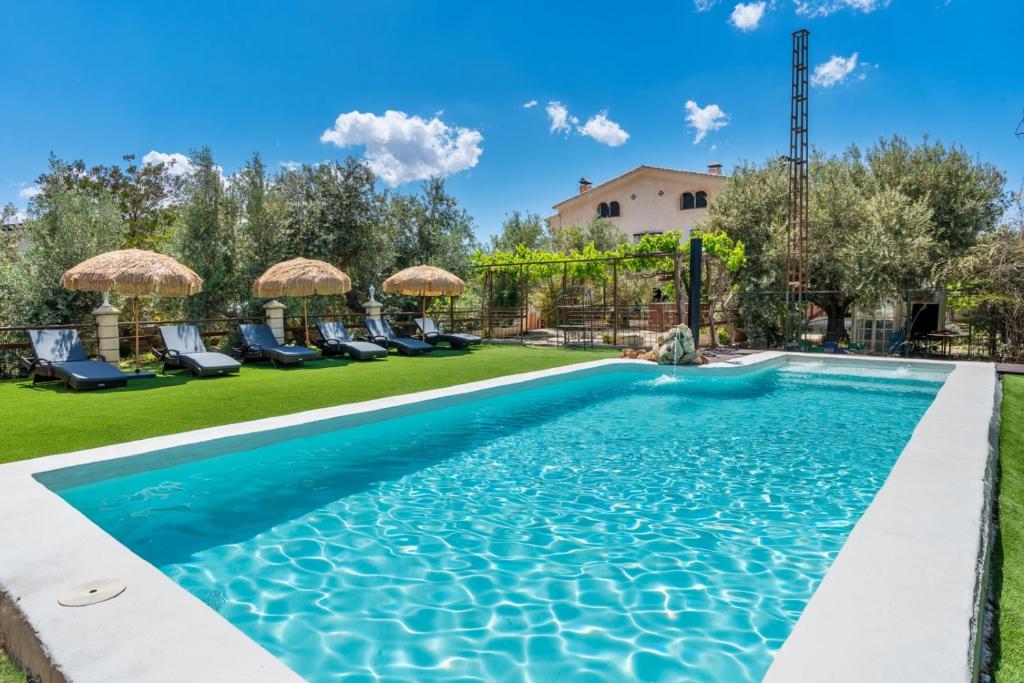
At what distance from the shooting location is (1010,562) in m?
3.27

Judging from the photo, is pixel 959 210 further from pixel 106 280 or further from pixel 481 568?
pixel 106 280

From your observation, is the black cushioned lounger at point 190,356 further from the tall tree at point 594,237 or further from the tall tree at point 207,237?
the tall tree at point 594,237

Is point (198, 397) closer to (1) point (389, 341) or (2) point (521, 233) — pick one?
(1) point (389, 341)

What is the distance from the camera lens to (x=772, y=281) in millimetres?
17172

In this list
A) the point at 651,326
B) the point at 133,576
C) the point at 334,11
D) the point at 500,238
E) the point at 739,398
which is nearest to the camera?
the point at 133,576

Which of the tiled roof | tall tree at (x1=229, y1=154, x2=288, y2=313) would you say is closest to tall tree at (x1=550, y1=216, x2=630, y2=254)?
the tiled roof

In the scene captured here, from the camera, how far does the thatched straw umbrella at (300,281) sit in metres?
13.0

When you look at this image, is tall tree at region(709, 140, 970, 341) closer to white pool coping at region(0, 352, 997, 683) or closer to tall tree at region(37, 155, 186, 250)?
white pool coping at region(0, 352, 997, 683)

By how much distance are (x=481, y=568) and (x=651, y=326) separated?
19.2 meters

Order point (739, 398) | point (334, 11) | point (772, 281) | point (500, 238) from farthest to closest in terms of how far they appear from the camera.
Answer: point (500, 238) < point (772, 281) < point (334, 11) < point (739, 398)

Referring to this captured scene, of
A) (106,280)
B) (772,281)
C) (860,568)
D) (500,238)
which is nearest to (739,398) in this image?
(860,568)

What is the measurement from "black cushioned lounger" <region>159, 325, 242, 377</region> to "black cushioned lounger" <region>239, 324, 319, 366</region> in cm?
111

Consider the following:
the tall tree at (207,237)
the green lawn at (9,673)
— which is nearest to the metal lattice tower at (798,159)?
the tall tree at (207,237)

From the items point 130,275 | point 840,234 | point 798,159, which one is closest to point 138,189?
point 130,275
